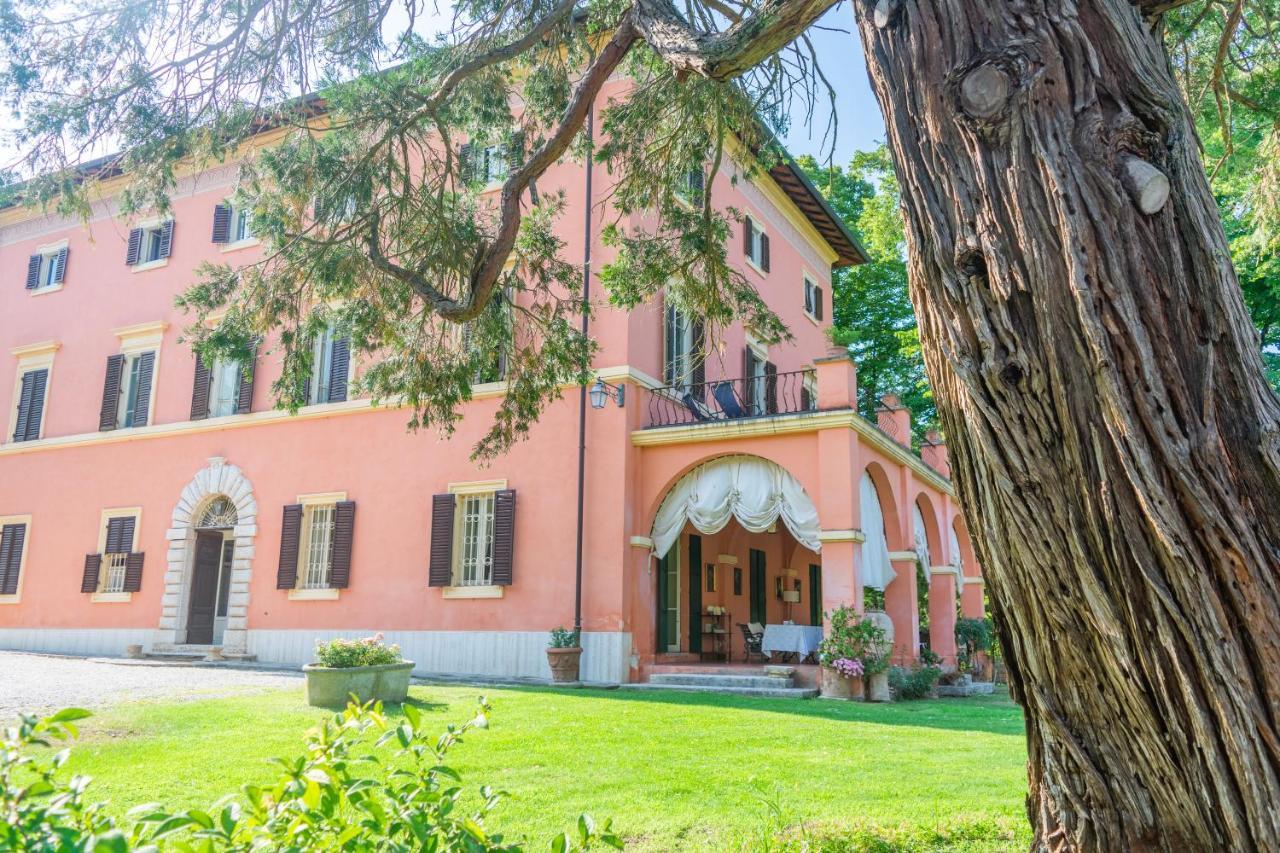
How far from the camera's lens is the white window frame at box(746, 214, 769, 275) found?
1819cm

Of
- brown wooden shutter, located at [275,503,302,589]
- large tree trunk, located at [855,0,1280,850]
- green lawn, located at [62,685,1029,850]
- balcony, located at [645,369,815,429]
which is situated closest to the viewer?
large tree trunk, located at [855,0,1280,850]

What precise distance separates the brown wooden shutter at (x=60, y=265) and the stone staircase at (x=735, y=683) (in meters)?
15.3

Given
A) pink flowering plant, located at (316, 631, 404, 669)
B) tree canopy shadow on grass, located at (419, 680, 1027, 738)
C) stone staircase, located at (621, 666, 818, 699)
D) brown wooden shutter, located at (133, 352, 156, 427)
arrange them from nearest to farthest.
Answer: pink flowering plant, located at (316, 631, 404, 669) < tree canopy shadow on grass, located at (419, 680, 1027, 738) < stone staircase, located at (621, 666, 818, 699) < brown wooden shutter, located at (133, 352, 156, 427)

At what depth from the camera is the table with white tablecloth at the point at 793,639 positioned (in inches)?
552

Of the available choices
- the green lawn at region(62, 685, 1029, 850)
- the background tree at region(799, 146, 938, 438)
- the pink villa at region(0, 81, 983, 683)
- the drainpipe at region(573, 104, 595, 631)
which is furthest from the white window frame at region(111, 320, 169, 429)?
the background tree at region(799, 146, 938, 438)

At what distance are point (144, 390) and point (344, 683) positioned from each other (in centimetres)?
1203

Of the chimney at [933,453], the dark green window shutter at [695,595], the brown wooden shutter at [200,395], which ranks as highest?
the brown wooden shutter at [200,395]

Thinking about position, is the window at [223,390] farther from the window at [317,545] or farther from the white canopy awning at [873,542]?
the white canopy awning at [873,542]

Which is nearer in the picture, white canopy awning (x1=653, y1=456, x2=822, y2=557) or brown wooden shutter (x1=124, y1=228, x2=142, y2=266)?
white canopy awning (x1=653, y1=456, x2=822, y2=557)

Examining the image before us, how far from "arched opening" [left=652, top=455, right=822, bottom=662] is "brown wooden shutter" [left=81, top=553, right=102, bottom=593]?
34.9 feet

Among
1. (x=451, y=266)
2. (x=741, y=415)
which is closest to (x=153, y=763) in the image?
(x=451, y=266)

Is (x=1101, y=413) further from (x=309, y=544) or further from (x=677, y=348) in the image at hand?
(x=309, y=544)

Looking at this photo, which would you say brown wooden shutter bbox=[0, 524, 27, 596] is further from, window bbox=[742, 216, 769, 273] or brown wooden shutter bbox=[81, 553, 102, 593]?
window bbox=[742, 216, 769, 273]

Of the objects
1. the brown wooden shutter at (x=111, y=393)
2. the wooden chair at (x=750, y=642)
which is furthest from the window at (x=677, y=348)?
the brown wooden shutter at (x=111, y=393)
